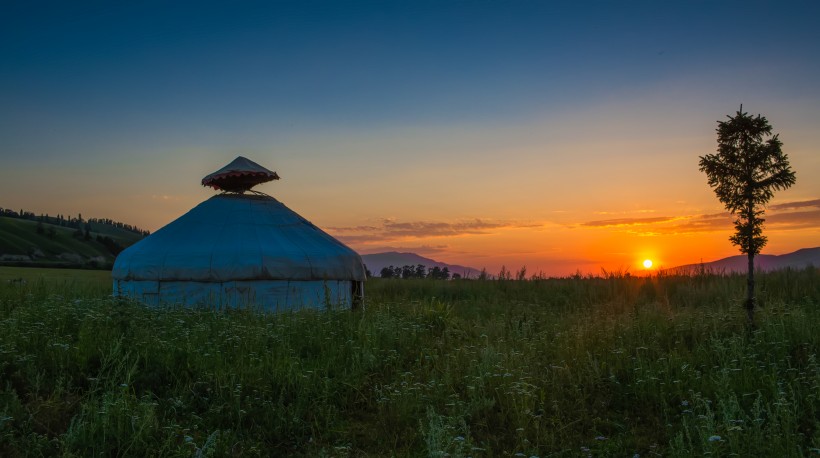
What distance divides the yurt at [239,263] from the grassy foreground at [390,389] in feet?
12.2

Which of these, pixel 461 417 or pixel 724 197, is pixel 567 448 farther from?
pixel 724 197

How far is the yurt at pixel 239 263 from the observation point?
39.1ft

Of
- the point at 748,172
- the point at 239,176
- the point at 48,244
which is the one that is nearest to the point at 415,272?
the point at 239,176

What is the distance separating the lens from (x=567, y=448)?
4.71 metres

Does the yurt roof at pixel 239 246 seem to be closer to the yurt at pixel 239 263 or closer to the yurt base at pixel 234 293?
the yurt at pixel 239 263

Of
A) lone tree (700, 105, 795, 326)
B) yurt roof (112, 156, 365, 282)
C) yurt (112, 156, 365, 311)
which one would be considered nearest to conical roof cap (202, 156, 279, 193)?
yurt roof (112, 156, 365, 282)

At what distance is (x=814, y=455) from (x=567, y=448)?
5.64 ft

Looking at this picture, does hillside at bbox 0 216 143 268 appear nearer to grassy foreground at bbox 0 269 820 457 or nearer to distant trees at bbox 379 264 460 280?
distant trees at bbox 379 264 460 280

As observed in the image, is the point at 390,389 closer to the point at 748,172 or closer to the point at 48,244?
the point at 748,172

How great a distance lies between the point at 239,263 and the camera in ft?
39.0

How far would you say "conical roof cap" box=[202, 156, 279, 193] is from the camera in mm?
14461

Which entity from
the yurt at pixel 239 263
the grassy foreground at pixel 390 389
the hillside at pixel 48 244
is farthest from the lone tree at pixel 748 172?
the hillside at pixel 48 244

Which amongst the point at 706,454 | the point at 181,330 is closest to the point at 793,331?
the point at 706,454

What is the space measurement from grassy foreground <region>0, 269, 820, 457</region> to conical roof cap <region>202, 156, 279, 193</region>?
6.74 meters
